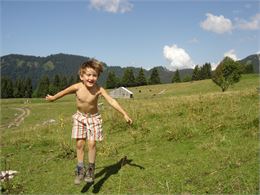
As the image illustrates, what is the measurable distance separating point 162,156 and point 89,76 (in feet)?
11.1

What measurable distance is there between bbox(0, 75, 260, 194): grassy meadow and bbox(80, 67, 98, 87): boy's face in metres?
2.29

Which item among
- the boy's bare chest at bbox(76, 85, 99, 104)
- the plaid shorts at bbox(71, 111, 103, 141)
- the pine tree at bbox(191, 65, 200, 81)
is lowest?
the plaid shorts at bbox(71, 111, 103, 141)

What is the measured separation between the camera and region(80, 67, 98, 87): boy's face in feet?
24.5

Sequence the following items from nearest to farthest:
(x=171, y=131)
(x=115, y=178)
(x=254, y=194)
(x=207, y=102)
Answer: (x=254, y=194) < (x=115, y=178) < (x=171, y=131) < (x=207, y=102)

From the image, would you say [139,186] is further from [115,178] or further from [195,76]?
[195,76]

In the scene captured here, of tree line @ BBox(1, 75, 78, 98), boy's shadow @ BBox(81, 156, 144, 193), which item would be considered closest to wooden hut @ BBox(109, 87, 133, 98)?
tree line @ BBox(1, 75, 78, 98)

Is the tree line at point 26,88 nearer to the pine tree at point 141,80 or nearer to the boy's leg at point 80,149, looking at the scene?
the pine tree at point 141,80

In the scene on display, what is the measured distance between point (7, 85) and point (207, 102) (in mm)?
149570

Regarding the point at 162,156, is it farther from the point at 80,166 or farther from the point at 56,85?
the point at 56,85

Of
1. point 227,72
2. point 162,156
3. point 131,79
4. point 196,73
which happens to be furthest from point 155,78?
point 162,156

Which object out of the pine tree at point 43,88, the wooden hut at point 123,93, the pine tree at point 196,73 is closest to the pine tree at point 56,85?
the pine tree at point 43,88

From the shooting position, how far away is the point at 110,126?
1496 centimetres

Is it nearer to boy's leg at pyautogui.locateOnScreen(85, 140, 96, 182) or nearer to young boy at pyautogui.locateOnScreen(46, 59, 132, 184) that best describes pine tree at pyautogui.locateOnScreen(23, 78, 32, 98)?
young boy at pyautogui.locateOnScreen(46, 59, 132, 184)

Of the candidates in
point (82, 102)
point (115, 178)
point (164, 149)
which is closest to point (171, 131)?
point (164, 149)
